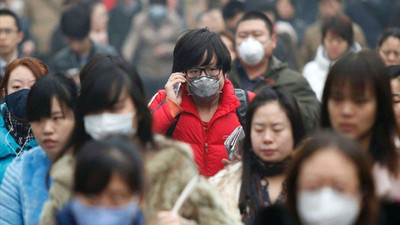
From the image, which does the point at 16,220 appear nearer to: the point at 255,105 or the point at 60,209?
the point at 60,209

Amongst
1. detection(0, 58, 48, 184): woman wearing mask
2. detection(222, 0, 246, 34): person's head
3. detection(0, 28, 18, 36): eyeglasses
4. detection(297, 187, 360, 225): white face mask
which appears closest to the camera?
detection(297, 187, 360, 225): white face mask

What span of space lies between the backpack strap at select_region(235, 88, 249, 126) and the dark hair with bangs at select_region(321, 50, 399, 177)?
1.76 meters

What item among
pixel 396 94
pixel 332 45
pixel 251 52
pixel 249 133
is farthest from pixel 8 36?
pixel 249 133

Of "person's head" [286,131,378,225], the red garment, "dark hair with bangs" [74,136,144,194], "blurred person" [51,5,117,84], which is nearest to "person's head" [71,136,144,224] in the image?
"dark hair with bangs" [74,136,144,194]

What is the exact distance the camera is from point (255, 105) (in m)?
5.67

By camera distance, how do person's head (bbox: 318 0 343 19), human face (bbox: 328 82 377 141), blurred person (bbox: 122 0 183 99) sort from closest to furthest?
human face (bbox: 328 82 377 141) → person's head (bbox: 318 0 343 19) → blurred person (bbox: 122 0 183 99)

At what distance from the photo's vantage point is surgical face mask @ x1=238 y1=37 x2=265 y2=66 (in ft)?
30.9

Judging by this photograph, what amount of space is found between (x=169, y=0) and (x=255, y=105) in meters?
11.8

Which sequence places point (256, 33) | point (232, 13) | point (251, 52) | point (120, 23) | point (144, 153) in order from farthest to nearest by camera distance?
1. point (120, 23)
2. point (232, 13)
3. point (256, 33)
4. point (251, 52)
5. point (144, 153)

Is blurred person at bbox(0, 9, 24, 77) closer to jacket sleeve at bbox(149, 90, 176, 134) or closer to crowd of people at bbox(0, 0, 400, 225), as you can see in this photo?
crowd of people at bbox(0, 0, 400, 225)

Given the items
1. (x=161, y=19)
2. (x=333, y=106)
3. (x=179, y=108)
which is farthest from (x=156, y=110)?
(x=161, y=19)

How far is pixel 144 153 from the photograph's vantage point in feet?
16.7

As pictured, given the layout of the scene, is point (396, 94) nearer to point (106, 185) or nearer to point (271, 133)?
point (271, 133)

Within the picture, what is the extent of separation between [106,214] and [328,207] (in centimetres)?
99
